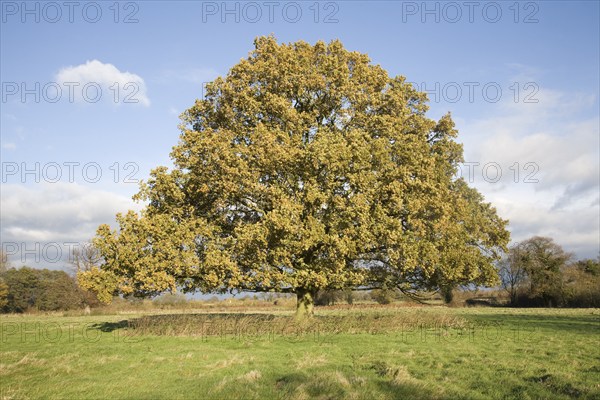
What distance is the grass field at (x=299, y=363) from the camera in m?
10.2

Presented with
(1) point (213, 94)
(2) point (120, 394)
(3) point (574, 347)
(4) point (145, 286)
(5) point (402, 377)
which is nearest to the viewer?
(2) point (120, 394)

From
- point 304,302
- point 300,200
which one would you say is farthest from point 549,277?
point 300,200

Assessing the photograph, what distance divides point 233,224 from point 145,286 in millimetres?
5828

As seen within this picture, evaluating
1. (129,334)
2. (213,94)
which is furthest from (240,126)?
(129,334)

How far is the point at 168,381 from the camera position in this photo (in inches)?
456

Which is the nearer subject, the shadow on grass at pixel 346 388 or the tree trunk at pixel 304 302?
the shadow on grass at pixel 346 388

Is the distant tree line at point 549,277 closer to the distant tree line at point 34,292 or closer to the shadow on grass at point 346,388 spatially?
the shadow on grass at point 346,388

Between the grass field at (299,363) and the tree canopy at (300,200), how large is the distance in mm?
2664

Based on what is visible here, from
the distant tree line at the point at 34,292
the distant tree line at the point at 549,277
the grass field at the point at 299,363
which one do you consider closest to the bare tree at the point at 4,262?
the distant tree line at the point at 34,292

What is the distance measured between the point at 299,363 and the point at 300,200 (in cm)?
988

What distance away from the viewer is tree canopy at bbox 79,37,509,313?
21.0 m

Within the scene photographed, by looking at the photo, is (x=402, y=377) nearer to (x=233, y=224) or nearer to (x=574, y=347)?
(x=574, y=347)

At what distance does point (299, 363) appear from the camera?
1354 cm

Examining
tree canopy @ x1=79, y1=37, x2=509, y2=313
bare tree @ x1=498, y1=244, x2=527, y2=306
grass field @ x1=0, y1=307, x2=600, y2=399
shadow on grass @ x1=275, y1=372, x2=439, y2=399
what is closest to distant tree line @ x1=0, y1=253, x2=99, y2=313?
grass field @ x1=0, y1=307, x2=600, y2=399
